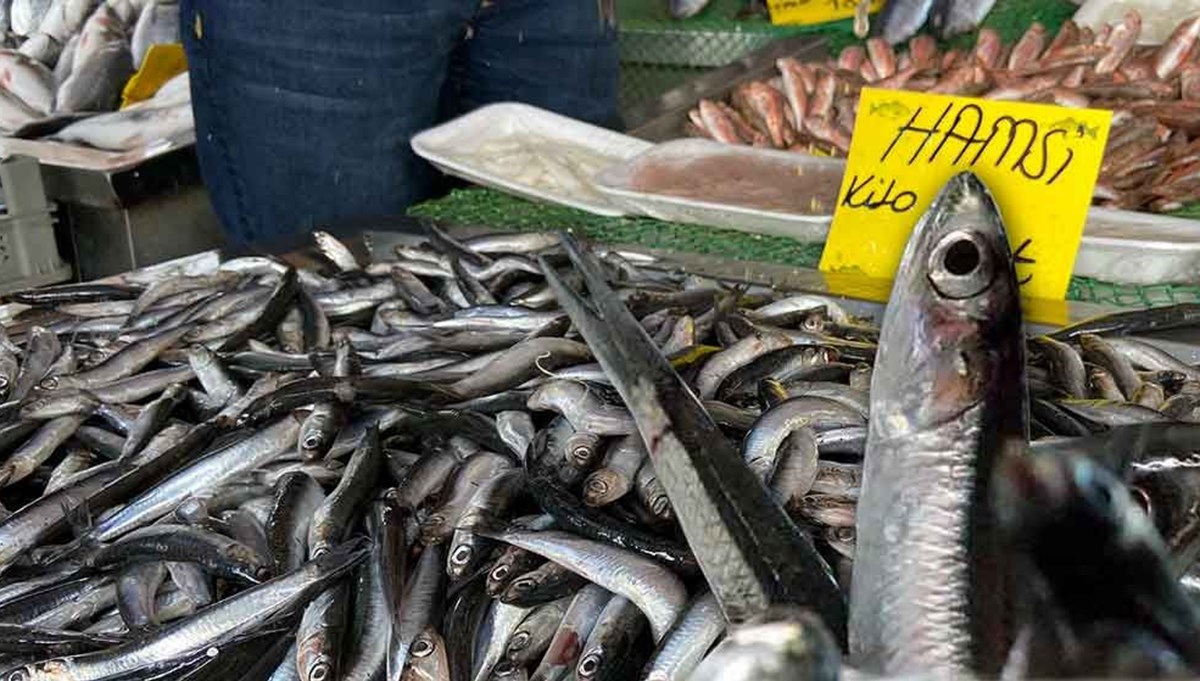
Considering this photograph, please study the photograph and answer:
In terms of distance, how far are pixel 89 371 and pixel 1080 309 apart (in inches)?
60.7

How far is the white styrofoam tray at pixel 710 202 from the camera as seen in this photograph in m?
2.26

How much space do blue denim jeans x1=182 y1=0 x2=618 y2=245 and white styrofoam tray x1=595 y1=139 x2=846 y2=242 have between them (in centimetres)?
61

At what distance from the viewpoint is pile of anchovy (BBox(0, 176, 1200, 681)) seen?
2.10 feet

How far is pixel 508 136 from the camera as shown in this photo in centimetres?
306

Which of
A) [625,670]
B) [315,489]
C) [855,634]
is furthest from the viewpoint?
[315,489]

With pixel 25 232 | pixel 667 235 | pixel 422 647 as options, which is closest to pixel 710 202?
pixel 667 235

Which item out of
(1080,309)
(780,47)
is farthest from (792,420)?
(780,47)

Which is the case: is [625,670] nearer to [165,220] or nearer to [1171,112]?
[1171,112]

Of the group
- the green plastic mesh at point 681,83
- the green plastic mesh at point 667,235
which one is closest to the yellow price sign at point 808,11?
the green plastic mesh at point 681,83

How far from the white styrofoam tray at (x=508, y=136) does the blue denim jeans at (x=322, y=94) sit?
0.10 metres

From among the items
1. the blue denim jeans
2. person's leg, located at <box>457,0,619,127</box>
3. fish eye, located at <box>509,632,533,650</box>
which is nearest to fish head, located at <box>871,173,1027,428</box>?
fish eye, located at <box>509,632,533,650</box>

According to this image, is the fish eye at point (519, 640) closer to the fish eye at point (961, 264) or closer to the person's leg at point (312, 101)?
the fish eye at point (961, 264)

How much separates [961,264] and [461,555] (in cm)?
64

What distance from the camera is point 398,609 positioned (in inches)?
43.6
